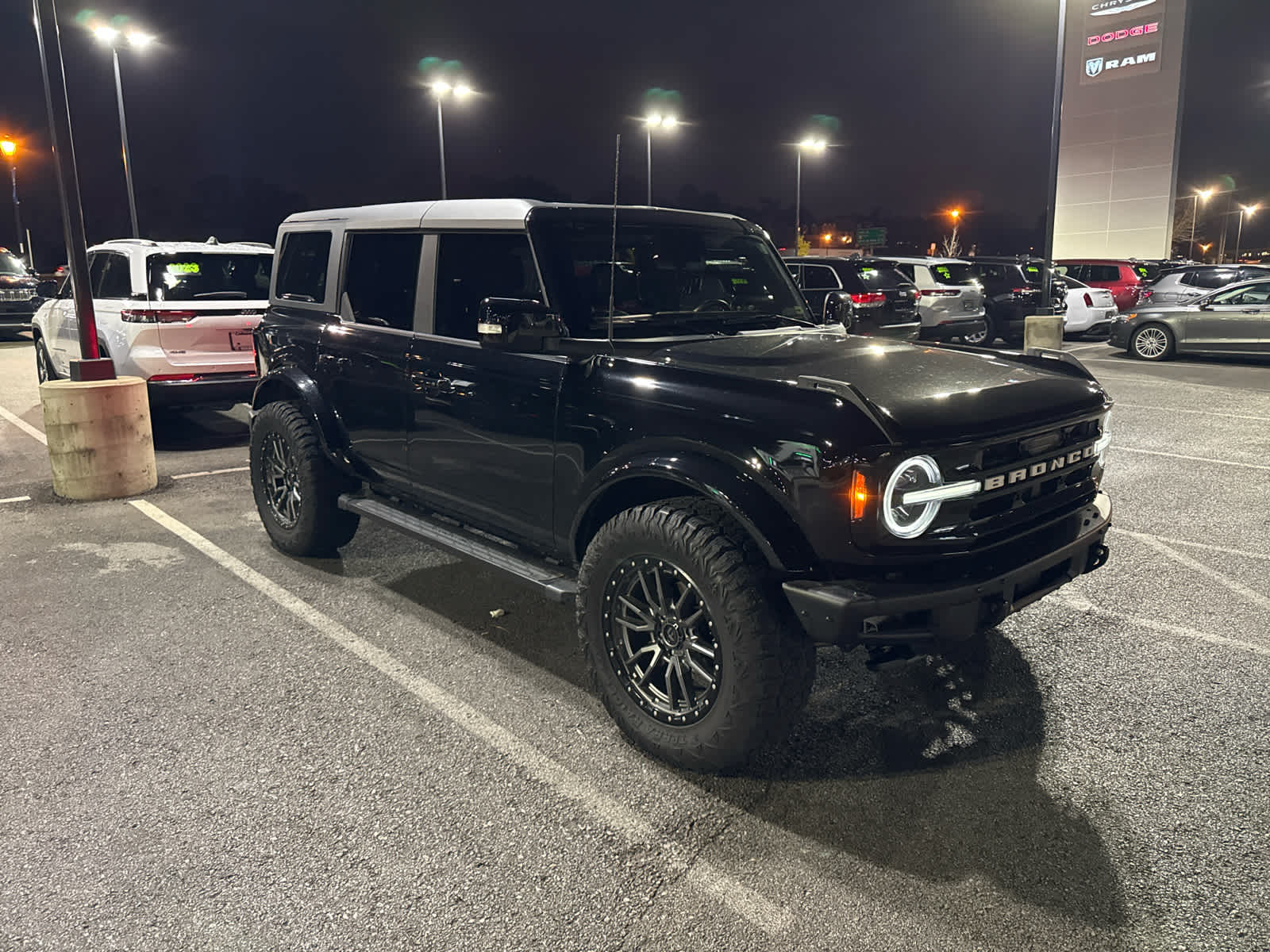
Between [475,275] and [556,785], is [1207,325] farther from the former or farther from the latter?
[556,785]

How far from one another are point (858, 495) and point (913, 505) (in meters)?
0.22

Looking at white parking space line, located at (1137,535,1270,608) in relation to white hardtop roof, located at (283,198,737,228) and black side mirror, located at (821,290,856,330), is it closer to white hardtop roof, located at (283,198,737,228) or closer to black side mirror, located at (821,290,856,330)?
black side mirror, located at (821,290,856,330)

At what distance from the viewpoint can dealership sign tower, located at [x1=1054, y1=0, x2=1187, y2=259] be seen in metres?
51.2

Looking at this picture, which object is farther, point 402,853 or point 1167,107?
point 1167,107

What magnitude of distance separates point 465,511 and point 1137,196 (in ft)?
193

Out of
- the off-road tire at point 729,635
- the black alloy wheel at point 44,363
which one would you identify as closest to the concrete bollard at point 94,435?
the black alloy wheel at point 44,363

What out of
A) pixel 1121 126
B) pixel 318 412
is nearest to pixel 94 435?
pixel 318 412

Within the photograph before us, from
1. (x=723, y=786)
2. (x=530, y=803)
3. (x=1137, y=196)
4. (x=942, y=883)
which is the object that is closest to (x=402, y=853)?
(x=530, y=803)

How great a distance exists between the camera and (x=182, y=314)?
8.86m

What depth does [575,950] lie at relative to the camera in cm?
246

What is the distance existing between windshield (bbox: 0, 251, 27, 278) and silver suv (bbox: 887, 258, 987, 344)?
1827 cm

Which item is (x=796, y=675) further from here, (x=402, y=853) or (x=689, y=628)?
(x=402, y=853)

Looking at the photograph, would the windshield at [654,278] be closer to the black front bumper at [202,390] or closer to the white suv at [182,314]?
the white suv at [182,314]

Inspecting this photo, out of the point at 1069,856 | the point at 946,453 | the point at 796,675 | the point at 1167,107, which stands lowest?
the point at 1069,856
